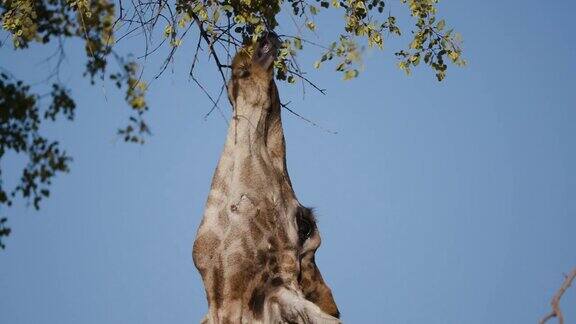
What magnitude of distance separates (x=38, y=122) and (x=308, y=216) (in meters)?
6.75

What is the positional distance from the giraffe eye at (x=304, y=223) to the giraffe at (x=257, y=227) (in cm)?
1

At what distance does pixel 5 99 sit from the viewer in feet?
41.3

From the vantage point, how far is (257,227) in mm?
7277

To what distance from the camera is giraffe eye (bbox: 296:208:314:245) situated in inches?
309

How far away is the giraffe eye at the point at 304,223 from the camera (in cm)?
785

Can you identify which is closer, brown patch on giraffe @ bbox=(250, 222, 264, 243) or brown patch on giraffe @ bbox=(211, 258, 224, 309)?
brown patch on giraffe @ bbox=(211, 258, 224, 309)

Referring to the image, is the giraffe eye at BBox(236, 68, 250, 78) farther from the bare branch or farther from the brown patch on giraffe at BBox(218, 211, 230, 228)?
the bare branch

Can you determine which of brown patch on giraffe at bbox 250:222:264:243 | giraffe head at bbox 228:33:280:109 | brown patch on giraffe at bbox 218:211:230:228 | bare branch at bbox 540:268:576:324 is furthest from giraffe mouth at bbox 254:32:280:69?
bare branch at bbox 540:268:576:324

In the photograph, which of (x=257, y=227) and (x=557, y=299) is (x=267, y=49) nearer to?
(x=257, y=227)

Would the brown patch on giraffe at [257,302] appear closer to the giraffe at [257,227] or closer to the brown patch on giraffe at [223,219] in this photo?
the giraffe at [257,227]

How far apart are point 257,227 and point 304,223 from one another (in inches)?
31.5

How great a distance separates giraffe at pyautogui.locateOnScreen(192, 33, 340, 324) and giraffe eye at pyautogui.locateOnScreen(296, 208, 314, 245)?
0.01m

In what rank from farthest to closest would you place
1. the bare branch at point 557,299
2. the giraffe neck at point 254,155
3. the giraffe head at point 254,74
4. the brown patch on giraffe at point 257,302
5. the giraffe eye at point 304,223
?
the giraffe head at point 254,74 < the giraffe eye at point 304,223 < the giraffe neck at point 254,155 < the brown patch on giraffe at point 257,302 < the bare branch at point 557,299

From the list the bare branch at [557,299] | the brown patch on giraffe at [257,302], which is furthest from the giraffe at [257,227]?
the bare branch at [557,299]
